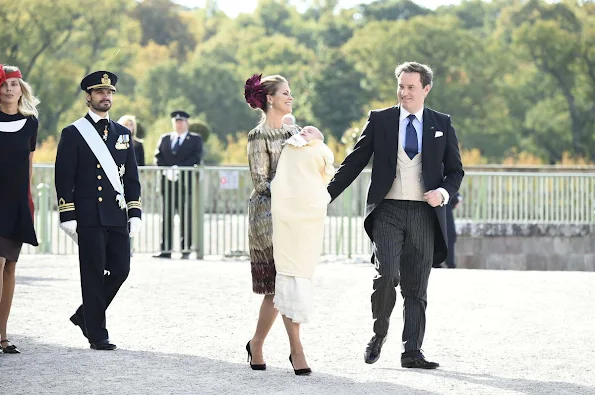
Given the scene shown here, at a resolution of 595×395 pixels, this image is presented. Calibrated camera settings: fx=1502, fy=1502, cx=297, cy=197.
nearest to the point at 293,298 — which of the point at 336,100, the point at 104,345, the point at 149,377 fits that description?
the point at 149,377

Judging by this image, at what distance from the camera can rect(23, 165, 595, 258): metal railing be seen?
18781mm

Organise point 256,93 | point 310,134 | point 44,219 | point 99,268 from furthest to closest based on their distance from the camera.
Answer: point 44,219, point 99,268, point 256,93, point 310,134

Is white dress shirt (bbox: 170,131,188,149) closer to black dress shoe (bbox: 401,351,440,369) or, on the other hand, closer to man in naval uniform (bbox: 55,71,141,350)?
man in naval uniform (bbox: 55,71,141,350)

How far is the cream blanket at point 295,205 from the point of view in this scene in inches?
312

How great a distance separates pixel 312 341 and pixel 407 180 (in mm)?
1526

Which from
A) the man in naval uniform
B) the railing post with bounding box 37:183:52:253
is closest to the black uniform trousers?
the man in naval uniform

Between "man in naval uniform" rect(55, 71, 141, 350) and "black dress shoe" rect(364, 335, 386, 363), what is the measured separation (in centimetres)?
158

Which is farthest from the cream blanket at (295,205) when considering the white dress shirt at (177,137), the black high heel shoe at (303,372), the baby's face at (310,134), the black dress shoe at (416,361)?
the white dress shirt at (177,137)

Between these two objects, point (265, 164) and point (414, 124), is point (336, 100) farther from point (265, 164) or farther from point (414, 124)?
point (265, 164)

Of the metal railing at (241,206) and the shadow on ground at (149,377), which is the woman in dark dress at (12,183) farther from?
the metal railing at (241,206)

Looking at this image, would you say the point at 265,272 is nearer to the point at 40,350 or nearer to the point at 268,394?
the point at 268,394

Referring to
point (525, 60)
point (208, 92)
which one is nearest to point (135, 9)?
point (208, 92)

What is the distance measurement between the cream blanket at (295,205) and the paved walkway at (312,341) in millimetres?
619

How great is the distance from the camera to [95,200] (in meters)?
Answer: 8.96
